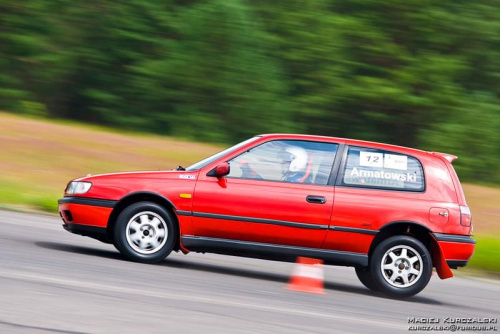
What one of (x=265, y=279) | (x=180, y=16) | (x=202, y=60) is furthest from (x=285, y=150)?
(x=180, y=16)

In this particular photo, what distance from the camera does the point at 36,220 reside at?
1220 centimetres

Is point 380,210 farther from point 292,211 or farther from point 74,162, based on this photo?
point 74,162

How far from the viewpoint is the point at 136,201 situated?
921cm

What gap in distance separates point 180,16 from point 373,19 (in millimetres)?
9442

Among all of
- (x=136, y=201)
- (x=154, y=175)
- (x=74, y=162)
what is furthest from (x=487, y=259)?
(x=74, y=162)

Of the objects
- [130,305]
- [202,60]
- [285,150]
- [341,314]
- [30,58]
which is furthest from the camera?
[30,58]

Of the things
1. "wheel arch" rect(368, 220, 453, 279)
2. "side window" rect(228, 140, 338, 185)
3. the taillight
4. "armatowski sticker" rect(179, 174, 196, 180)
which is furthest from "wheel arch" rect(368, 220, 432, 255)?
"armatowski sticker" rect(179, 174, 196, 180)

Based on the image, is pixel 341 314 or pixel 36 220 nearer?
pixel 341 314

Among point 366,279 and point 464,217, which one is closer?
point 464,217

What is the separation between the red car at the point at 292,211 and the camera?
29.6 feet

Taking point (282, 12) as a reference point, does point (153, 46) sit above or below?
below

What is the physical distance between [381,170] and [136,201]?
2.74 metres

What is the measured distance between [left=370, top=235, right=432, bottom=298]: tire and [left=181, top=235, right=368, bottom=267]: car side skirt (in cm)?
21

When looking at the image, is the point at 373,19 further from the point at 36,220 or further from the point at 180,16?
the point at 36,220
